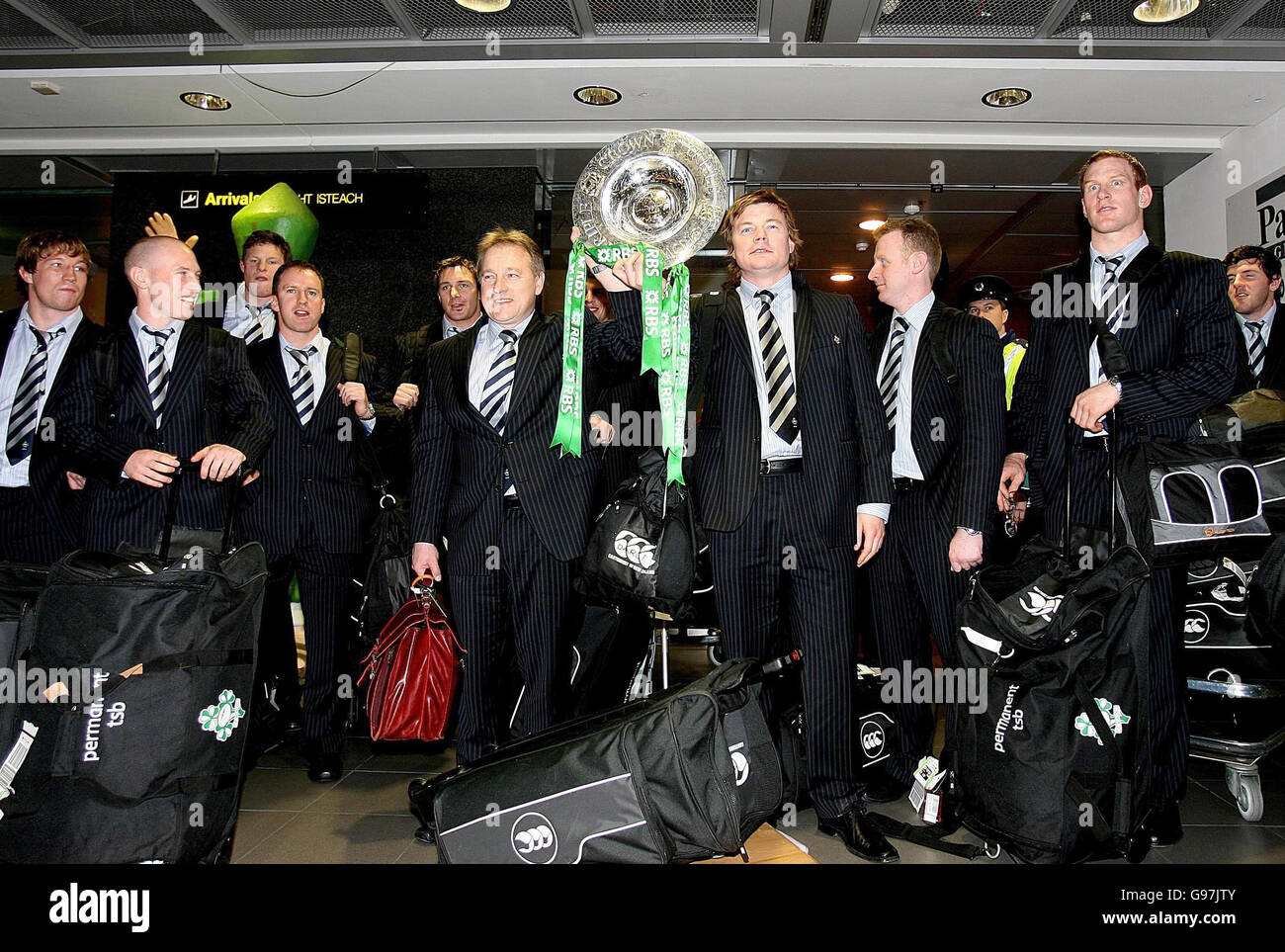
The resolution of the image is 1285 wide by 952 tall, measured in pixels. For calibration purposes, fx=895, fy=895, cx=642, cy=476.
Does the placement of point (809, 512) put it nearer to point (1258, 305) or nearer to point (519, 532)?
point (519, 532)

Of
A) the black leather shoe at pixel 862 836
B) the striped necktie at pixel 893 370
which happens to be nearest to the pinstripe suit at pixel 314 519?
the black leather shoe at pixel 862 836

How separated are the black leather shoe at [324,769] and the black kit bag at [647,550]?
1427 millimetres

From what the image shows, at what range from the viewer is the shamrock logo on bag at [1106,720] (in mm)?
2258

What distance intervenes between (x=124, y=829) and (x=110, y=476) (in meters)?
1.18

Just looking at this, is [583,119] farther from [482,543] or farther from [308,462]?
[482,543]

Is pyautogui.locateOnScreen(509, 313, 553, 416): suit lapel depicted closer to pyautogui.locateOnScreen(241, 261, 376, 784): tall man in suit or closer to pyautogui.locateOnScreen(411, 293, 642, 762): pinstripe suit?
pyautogui.locateOnScreen(411, 293, 642, 762): pinstripe suit

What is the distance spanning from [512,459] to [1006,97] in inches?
159

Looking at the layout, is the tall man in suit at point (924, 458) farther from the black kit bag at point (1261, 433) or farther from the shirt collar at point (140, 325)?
the shirt collar at point (140, 325)

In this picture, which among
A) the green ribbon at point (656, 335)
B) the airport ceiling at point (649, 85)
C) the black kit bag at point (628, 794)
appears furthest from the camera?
the airport ceiling at point (649, 85)

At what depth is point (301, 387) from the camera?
3553 millimetres

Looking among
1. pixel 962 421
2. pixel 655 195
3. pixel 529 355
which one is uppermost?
pixel 655 195

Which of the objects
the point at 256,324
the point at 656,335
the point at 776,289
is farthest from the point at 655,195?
the point at 256,324

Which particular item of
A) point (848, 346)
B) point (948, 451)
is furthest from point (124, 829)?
point (948, 451)

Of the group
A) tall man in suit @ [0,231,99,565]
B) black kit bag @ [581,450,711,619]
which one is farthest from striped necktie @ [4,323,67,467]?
black kit bag @ [581,450,711,619]
